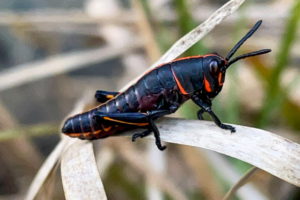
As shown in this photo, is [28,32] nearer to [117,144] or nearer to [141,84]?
[117,144]

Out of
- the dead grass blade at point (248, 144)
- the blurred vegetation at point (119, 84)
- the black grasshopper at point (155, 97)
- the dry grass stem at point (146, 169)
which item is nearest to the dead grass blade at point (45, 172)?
the black grasshopper at point (155, 97)

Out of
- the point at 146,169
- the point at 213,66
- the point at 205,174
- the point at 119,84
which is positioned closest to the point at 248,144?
the point at 213,66

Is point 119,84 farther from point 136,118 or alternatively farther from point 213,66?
point 213,66

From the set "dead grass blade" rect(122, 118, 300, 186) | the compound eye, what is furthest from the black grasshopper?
"dead grass blade" rect(122, 118, 300, 186)

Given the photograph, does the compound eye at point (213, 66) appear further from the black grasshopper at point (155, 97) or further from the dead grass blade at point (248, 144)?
the dead grass blade at point (248, 144)

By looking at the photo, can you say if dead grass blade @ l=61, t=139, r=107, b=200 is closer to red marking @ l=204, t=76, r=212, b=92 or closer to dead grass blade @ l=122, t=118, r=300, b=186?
dead grass blade @ l=122, t=118, r=300, b=186

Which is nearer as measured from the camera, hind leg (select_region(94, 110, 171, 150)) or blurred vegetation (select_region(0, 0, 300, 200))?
hind leg (select_region(94, 110, 171, 150))
